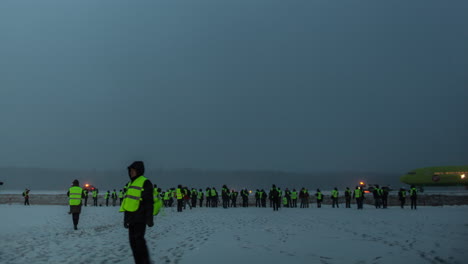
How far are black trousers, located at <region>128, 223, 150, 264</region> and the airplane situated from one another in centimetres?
6333

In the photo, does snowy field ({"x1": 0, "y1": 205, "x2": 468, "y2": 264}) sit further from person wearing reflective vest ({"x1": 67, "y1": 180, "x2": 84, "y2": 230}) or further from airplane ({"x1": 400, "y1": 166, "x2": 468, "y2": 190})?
airplane ({"x1": 400, "y1": 166, "x2": 468, "y2": 190})

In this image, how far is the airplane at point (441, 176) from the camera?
199 ft

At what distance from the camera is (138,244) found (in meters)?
6.47

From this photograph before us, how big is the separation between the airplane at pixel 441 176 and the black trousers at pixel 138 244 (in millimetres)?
63331

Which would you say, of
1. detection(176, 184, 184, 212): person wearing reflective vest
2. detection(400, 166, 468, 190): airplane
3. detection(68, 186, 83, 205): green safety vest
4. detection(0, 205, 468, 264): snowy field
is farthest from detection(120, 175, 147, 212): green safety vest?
detection(400, 166, 468, 190): airplane

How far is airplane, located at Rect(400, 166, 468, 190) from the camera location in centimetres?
6075

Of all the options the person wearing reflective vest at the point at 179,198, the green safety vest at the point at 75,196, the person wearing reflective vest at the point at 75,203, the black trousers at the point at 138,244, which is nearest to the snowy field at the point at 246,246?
the person wearing reflective vest at the point at 75,203

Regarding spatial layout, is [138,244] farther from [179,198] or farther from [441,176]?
[441,176]

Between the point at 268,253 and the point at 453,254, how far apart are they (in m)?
3.95

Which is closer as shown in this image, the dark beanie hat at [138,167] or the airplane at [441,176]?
the dark beanie hat at [138,167]

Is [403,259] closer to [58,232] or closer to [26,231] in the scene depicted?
[58,232]

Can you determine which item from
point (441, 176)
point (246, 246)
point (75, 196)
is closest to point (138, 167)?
point (246, 246)

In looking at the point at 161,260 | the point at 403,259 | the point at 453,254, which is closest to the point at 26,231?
the point at 161,260

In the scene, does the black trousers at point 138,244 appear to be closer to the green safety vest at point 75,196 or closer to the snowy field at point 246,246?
the snowy field at point 246,246
